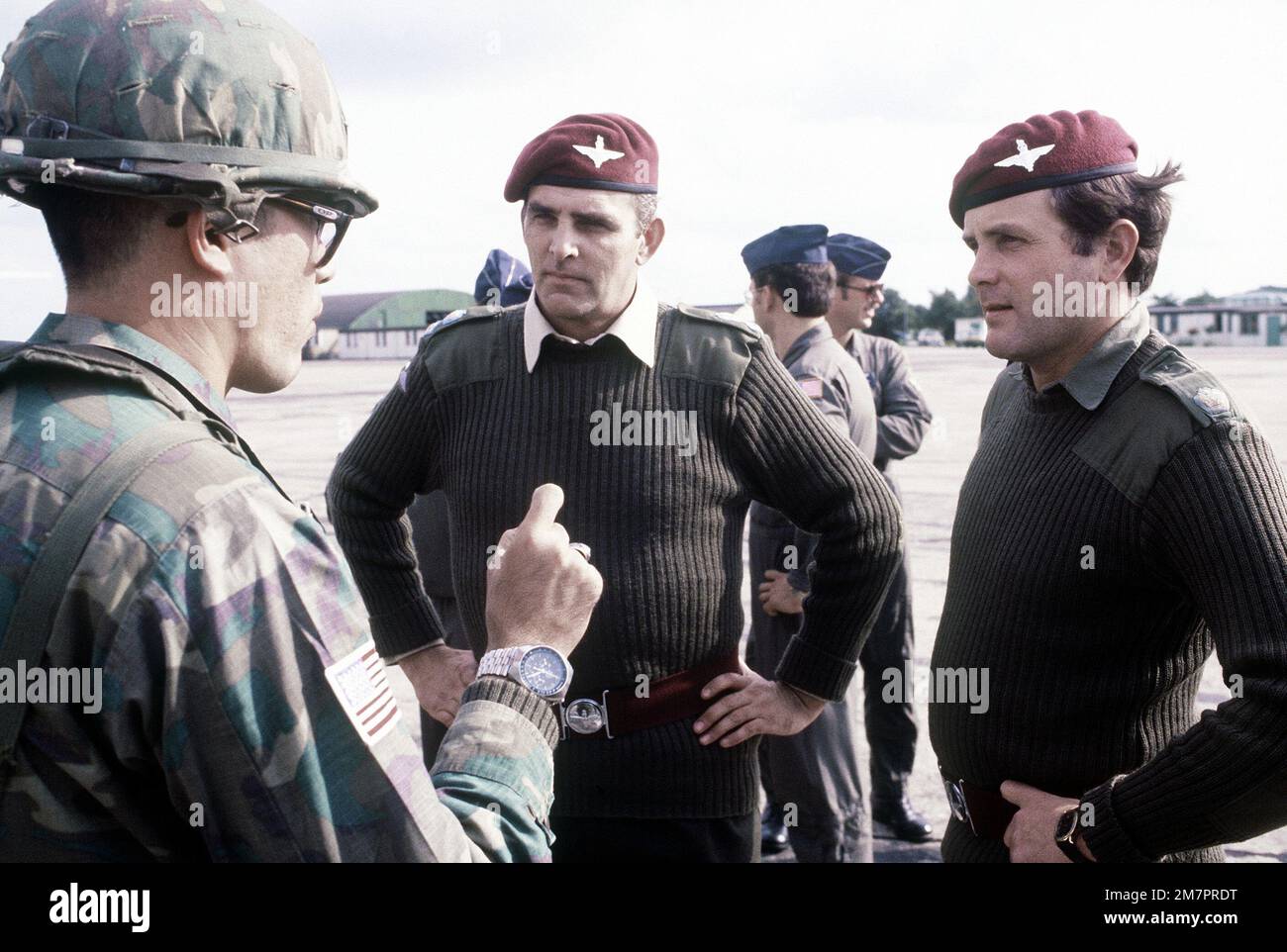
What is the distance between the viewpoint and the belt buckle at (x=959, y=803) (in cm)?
241

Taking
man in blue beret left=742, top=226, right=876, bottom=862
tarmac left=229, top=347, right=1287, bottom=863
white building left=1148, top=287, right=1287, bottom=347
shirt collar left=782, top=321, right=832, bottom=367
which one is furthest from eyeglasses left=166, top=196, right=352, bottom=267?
white building left=1148, top=287, right=1287, bottom=347

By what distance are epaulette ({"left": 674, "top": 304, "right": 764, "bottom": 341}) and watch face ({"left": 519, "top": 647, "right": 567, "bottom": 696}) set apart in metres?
1.46

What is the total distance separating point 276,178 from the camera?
1.40 m

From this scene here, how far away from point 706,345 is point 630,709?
0.88 m

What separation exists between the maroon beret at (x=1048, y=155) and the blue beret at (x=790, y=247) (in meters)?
2.59

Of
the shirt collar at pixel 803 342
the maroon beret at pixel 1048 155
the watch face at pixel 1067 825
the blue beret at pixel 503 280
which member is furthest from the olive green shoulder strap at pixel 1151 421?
the blue beret at pixel 503 280

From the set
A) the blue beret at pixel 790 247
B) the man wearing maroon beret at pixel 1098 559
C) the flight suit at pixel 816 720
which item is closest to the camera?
the man wearing maroon beret at pixel 1098 559

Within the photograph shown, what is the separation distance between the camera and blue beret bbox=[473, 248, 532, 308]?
183 inches

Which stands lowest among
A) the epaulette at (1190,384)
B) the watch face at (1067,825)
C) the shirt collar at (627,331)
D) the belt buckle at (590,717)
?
the watch face at (1067,825)

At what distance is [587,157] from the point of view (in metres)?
2.89

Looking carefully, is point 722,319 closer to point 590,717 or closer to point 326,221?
point 590,717

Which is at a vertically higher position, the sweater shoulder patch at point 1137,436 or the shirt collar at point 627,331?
the shirt collar at point 627,331

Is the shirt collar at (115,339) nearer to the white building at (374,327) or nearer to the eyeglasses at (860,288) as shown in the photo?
the eyeglasses at (860,288)

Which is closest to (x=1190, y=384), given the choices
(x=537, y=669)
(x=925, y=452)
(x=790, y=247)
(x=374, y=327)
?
(x=537, y=669)
